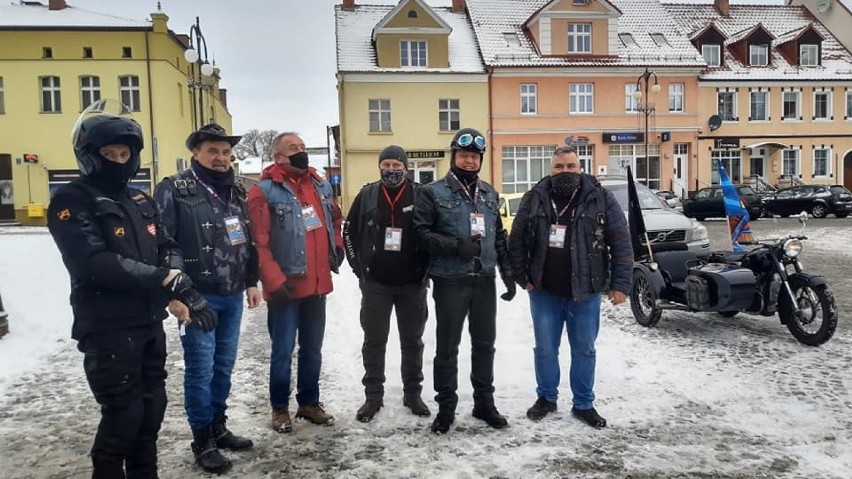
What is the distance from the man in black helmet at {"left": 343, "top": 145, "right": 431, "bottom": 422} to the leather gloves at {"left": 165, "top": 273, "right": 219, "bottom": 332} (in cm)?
155

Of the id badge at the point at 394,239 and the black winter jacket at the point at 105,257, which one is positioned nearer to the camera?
the black winter jacket at the point at 105,257

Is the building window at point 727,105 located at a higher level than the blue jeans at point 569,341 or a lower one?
higher

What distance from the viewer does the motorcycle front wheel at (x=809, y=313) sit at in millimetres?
6559

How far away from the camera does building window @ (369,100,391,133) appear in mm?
33188

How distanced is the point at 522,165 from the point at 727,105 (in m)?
11.7

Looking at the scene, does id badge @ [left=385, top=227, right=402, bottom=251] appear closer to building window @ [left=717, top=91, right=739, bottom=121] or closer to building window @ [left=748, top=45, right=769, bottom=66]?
building window @ [left=717, top=91, right=739, bottom=121]

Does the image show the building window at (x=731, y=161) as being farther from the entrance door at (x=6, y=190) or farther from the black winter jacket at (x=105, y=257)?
the black winter jacket at (x=105, y=257)

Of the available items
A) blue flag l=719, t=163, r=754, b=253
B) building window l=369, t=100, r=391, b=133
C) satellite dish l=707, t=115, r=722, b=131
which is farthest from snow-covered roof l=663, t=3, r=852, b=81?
blue flag l=719, t=163, r=754, b=253

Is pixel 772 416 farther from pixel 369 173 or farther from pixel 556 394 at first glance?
pixel 369 173

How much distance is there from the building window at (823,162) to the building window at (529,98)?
Answer: 1622 cm

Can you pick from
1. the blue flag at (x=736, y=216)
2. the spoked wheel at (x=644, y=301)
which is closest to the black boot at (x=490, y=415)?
the spoked wheel at (x=644, y=301)

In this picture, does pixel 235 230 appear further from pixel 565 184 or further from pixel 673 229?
pixel 673 229

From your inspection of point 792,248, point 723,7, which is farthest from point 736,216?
point 723,7

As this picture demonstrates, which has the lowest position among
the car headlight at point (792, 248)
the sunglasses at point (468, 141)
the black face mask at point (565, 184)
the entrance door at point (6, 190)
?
the car headlight at point (792, 248)
